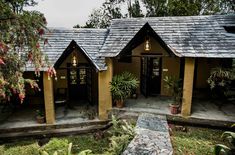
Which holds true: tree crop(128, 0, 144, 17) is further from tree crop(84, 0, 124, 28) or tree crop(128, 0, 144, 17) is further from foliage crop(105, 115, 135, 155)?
foliage crop(105, 115, 135, 155)

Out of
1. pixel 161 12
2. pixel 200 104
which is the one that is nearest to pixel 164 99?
pixel 200 104

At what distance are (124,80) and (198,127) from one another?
154 inches

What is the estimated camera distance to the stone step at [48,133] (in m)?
8.68

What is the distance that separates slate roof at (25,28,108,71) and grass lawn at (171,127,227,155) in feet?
15.2

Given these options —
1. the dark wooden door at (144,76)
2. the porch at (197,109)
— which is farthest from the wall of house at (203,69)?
the dark wooden door at (144,76)

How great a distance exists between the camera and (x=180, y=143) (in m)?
7.22

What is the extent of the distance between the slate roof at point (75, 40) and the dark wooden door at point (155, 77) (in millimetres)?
3278

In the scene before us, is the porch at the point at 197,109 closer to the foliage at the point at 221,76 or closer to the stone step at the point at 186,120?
the stone step at the point at 186,120

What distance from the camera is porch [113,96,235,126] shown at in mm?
8695

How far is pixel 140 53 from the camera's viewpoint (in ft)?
38.3

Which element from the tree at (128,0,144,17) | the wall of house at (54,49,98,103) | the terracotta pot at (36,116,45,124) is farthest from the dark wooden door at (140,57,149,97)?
the tree at (128,0,144,17)

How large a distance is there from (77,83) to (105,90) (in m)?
3.25

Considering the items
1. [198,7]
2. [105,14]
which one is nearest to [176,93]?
[198,7]

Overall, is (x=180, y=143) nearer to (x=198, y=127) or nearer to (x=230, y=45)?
(x=198, y=127)
